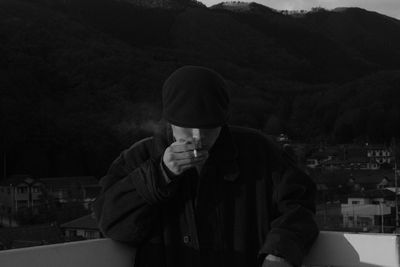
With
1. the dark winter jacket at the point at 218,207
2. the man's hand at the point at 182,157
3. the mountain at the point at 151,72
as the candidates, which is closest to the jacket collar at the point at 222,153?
the dark winter jacket at the point at 218,207

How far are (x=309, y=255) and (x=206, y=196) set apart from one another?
0.20 meters

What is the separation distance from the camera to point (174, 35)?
182ft

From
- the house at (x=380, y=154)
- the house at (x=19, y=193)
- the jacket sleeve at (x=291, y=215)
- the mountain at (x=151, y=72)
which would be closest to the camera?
the jacket sleeve at (x=291, y=215)

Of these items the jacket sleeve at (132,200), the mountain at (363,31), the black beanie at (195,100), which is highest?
the mountain at (363,31)

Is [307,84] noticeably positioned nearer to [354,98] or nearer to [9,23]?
[354,98]

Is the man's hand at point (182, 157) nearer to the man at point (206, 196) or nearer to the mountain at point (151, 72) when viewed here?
the man at point (206, 196)

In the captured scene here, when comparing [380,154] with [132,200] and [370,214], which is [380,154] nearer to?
[370,214]

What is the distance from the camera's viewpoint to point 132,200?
38.3 inches

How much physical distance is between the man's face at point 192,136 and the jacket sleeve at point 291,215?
0.44 ft

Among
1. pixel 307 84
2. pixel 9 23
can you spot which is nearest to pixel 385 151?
pixel 307 84

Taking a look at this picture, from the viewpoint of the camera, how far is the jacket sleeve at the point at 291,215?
939 mm

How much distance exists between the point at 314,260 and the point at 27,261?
465 millimetres

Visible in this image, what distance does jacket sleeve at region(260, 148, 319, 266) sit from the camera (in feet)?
3.08

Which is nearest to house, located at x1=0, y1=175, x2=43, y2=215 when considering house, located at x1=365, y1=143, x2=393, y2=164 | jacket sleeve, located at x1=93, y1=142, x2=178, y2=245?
house, located at x1=365, y1=143, x2=393, y2=164
